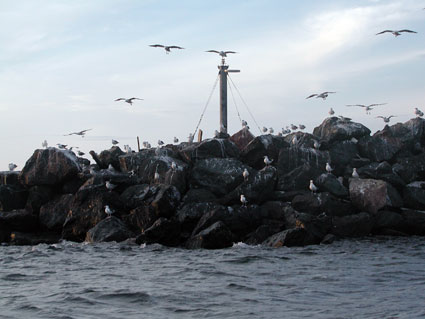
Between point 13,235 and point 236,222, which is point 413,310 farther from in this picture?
point 13,235

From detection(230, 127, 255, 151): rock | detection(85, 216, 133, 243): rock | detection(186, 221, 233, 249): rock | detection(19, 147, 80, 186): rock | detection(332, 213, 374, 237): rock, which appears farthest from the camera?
detection(230, 127, 255, 151): rock

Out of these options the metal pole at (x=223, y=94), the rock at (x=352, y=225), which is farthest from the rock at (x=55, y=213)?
the metal pole at (x=223, y=94)

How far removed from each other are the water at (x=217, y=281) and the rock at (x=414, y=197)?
2595mm

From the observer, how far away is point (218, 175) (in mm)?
26078

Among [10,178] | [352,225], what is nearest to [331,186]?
[352,225]

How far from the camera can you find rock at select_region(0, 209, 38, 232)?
25.7 meters

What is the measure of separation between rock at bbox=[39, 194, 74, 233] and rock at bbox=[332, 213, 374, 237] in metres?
10.7

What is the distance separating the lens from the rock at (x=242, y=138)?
1207 inches

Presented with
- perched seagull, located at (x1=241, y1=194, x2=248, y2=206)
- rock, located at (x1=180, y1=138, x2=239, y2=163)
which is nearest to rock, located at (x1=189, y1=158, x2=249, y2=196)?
rock, located at (x1=180, y1=138, x2=239, y2=163)

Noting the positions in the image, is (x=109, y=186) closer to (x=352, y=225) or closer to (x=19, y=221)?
(x=19, y=221)

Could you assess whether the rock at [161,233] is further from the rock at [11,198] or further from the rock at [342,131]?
the rock at [342,131]

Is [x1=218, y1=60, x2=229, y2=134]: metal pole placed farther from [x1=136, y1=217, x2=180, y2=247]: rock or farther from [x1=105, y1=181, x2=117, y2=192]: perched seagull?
[x1=136, y1=217, x2=180, y2=247]: rock

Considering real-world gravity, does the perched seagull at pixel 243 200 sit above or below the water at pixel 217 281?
above

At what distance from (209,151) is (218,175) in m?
2.09
